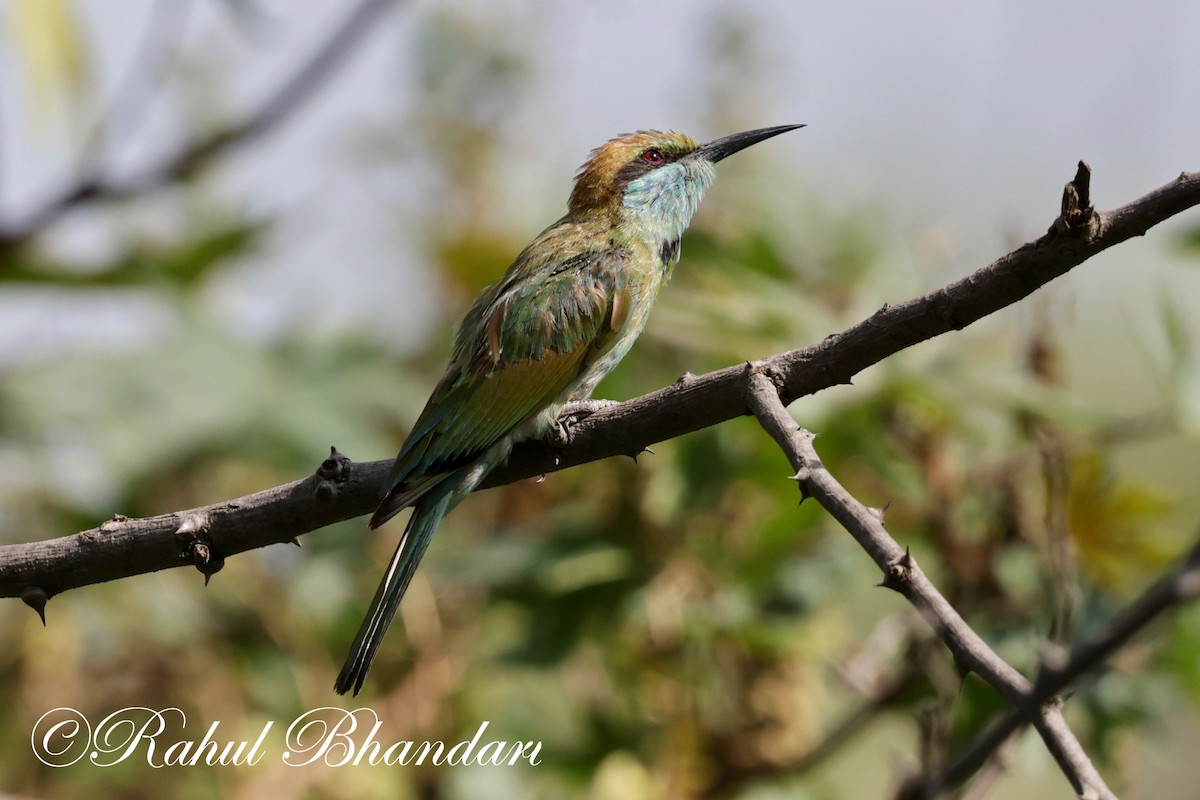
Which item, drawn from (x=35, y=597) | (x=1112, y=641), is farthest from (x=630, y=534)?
(x=1112, y=641)

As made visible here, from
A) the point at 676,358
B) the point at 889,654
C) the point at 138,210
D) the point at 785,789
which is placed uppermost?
the point at 138,210

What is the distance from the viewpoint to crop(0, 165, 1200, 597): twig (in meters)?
1.56

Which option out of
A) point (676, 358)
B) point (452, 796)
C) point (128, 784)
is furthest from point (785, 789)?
point (128, 784)

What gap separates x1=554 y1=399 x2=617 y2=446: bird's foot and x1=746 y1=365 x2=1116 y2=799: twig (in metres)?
0.65

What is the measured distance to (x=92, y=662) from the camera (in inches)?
147

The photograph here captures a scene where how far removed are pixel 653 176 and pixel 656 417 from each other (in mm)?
1543

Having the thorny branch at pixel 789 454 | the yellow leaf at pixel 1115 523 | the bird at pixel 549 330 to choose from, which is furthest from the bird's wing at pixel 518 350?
the yellow leaf at pixel 1115 523

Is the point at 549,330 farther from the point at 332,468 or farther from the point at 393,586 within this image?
the point at 332,468

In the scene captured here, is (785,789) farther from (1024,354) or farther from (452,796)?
(1024,354)

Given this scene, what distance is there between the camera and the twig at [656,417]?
5.12 ft

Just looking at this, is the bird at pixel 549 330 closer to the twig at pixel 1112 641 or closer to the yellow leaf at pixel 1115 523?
the yellow leaf at pixel 1115 523

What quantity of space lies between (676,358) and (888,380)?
706 millimetres

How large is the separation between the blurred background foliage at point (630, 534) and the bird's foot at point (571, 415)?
44 cm

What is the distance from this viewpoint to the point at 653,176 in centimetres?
328
